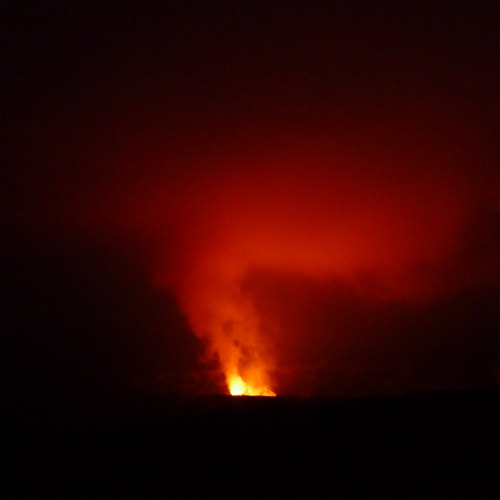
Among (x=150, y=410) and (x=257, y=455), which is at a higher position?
(x=150, y=410)

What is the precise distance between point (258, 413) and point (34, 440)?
7519 millimetres

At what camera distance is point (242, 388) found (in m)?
34.7

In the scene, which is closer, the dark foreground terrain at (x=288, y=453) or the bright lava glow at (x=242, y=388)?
the dark foreground terrain at (x=288, y=453)

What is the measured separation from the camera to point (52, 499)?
500 inches

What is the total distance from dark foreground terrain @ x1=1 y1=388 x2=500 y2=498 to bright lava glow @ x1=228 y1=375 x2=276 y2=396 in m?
16.1

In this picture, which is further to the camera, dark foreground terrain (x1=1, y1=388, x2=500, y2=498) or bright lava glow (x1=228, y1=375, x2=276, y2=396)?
bright lava glow (x1=228, y1=375, x2=276, y2=396)

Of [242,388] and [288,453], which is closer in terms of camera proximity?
[288,453]

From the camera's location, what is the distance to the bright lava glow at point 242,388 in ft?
112

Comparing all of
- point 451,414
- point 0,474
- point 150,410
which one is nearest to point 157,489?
point 0,474

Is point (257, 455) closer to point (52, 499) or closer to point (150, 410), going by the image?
point (52, 499)

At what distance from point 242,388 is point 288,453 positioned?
21.7 m

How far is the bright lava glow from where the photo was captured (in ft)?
112

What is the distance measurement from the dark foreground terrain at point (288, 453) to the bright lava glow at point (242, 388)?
16.1 meters

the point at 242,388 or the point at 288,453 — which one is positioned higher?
the point at 242,388
